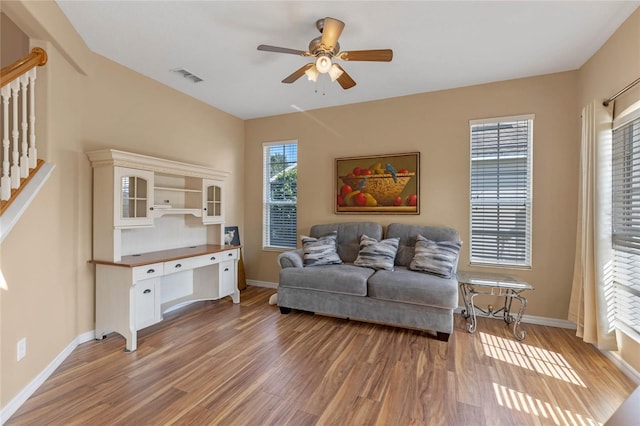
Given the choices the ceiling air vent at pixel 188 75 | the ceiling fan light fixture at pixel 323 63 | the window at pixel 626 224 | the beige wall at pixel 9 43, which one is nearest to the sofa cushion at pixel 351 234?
the ceiling fan light fixture at pixel 323 63

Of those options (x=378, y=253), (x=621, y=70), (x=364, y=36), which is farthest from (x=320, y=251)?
(x=621, y=70)

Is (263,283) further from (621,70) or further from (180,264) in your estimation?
(621,70)

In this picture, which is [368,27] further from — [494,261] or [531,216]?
[494,261]

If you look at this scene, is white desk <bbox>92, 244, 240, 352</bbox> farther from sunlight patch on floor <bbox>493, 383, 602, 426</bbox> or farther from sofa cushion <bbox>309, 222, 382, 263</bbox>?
sunlight patch on floor <bbox>493, 383, 602, 426</bbox>

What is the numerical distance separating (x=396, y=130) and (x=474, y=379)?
2966 millimetres

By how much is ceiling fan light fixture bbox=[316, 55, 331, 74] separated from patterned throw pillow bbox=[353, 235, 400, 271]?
2.07 metres

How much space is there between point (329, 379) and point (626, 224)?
268 cm

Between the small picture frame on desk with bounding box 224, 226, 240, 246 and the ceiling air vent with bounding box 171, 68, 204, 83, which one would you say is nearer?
the ceiling air vent with bounding box 171, 68, 204, 83

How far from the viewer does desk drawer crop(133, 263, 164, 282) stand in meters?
2.62

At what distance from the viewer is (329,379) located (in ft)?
7.09

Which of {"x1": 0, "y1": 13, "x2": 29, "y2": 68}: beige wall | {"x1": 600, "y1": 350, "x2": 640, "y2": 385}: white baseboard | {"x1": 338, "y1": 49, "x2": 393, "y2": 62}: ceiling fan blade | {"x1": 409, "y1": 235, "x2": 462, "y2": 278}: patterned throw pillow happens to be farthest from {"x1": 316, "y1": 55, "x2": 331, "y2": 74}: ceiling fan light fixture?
{"x1": 600, "y1": 350, "x2": 640, "y2": 385}: white baseboard

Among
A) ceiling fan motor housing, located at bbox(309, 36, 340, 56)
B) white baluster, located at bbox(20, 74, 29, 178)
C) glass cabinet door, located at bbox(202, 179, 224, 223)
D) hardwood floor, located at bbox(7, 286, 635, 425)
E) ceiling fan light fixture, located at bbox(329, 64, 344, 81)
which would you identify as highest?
ceiling fan motor housing, located at bbox(309, 36, 340, 56)

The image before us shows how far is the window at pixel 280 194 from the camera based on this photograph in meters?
4.61

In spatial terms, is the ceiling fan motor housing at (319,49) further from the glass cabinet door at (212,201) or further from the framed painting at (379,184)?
the glass cabinet door at (212,201)
